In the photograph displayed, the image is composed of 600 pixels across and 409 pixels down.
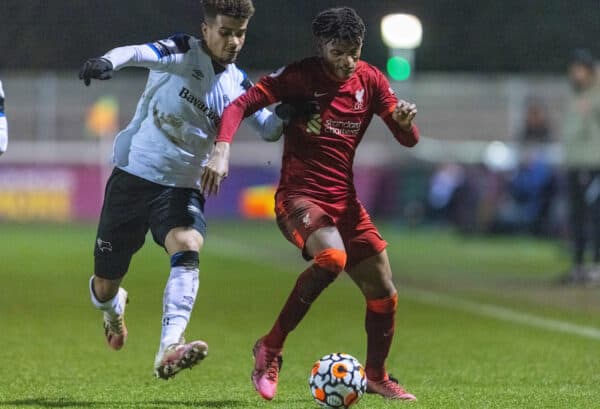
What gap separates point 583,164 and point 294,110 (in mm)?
7621

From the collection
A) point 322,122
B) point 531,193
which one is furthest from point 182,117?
point 531,193

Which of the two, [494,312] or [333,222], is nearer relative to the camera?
[333,222]

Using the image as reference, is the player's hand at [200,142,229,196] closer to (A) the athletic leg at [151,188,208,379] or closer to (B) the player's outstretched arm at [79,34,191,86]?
(A) the athletic leg at [151,188,208,379]

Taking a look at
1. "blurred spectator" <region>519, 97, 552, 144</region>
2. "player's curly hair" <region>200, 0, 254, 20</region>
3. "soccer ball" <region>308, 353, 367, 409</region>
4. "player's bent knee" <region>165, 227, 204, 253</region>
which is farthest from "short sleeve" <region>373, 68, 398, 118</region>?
"blurred spectator" <region>519, 97, 552, 144</region>

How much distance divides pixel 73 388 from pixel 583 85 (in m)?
8.13

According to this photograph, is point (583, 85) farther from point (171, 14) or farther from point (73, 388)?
point (73, 388)

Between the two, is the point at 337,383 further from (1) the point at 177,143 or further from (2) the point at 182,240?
(1) the point at 177,143

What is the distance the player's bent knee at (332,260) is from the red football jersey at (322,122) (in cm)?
38

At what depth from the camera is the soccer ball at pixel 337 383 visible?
612 cm

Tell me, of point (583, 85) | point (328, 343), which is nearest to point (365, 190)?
point (583, 85)

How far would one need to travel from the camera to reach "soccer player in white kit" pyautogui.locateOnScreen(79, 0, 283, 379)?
22.1 feet

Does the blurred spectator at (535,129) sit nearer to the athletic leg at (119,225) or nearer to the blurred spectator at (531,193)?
the blurred spectator at (531,193)

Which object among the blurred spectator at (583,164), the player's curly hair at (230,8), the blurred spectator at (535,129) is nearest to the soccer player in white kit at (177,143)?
the player's curly hair at (230,8)

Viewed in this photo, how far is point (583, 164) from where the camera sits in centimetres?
1383
